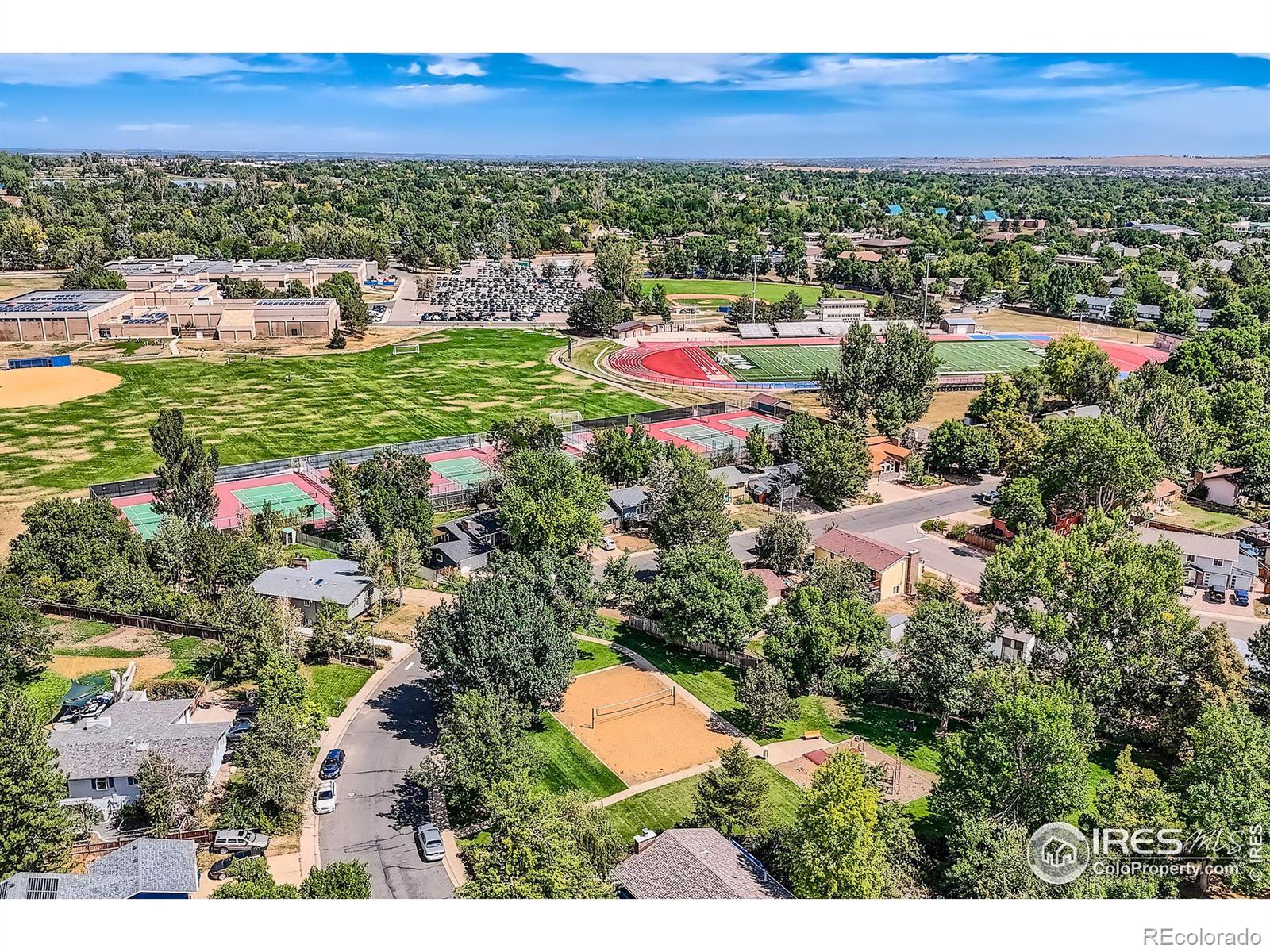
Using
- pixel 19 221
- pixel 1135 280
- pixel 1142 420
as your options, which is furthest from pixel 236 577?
pixel 19 221

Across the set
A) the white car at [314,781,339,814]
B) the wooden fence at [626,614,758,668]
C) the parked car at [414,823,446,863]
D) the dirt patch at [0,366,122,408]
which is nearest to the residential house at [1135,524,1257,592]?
the wooden fence at [626,614,758,668]

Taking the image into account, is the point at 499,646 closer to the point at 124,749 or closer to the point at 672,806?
the point at 672,806

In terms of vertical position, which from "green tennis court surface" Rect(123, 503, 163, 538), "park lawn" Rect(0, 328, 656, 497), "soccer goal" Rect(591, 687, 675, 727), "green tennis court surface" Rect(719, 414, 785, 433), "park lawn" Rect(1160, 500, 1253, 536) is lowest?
"soccer goal" Rect(591, 687, 675, 727)

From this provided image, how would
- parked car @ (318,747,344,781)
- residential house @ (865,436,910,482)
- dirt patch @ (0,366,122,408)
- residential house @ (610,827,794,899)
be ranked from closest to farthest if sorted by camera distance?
residential house @ (610,827,794,899) < parked car @ (318,747,344,781) < residential house @ (865,436,910,482) < dirt patch @ (0,366,122,408)

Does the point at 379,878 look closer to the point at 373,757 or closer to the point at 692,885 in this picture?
the point at 373,757

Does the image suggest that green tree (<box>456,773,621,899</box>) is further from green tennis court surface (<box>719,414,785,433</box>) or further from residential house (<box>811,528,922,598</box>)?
green tennis court surface (<box>719,414,785,433</box>)

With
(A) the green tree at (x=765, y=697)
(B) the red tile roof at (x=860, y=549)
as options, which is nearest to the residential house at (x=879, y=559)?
(B) the red tile roof at (x=860, y=549)

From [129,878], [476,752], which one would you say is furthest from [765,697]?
[129,878]

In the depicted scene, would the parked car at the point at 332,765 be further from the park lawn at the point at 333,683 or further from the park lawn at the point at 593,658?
the park lawn at the point at 593,658
